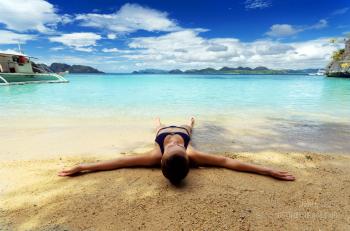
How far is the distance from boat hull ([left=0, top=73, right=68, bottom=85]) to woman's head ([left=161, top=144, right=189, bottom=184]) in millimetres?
34077

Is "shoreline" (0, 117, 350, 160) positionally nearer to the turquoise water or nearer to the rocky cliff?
the turquoise water

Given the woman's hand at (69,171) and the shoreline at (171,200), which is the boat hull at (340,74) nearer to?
the shoreline at (171,200)

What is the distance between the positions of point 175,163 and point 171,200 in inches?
18.0

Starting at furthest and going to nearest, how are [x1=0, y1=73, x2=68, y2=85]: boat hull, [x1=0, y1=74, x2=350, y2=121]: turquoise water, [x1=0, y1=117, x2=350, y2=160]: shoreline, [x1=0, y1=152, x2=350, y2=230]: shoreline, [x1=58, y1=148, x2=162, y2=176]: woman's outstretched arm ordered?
[x1=0, y1=73, x2=68, y2=85]: boat hull
[x1=0, y1=74, x2=350, y2=121]: turquoise water
[x1=0, y1=117, x2=350, y2=160]: shoreline
[x1=58, y1=148, x2=162, y2=176]: woman's outstretched arm
[x1=0, y1=152, x2=350, y2=230]: shoreline

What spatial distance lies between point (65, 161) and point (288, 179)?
150 inches

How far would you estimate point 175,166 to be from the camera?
3.36 meters

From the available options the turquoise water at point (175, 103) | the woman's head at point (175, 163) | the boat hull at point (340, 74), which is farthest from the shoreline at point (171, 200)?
the boat hull at point (340, 74)

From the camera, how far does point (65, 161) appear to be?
15.7 feet

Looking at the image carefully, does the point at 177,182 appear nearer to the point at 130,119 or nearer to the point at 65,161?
the point at 65,161

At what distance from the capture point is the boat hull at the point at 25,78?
31.4 meters

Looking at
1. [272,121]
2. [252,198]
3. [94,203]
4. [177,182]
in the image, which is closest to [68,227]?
[94,203]

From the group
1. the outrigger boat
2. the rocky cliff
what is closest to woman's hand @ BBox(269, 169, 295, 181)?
the outrigger boat

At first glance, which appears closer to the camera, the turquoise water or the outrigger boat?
the turquoise water

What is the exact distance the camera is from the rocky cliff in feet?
247
